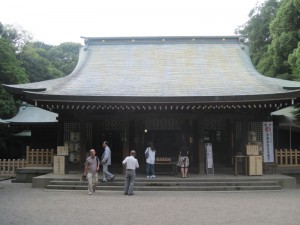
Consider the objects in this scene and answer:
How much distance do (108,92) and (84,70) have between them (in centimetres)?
382

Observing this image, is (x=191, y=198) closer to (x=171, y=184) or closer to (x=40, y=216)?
(x=171, y=184)

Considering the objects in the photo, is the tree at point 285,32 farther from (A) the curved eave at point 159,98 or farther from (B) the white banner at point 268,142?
(A) the curved eave at point 159,98

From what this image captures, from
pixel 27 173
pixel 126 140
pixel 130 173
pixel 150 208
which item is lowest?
pixel 150 208

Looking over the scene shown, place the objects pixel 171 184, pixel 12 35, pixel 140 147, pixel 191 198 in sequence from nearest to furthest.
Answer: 1. pixel 191 198
2. pixel 171 184
3. pixel 140 147
4. pixel 12 35

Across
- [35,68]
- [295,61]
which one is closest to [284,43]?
[295,61]

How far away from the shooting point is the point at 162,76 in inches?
765

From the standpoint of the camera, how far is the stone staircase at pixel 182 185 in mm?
14625

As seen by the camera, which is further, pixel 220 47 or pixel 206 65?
pixel 220 47

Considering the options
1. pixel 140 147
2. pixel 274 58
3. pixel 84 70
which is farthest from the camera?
pixel 274 58

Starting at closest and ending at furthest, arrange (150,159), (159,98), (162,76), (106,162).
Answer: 1. (106,162)
2. (150,159)
3. (159,98)
4. (162,76)

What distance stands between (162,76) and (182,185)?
664 cm

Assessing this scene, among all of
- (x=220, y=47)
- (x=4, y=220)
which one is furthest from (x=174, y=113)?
(x=4, y=220)

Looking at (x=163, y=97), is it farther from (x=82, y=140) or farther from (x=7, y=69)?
(x=7, y=69)

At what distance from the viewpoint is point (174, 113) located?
17.0 meters
